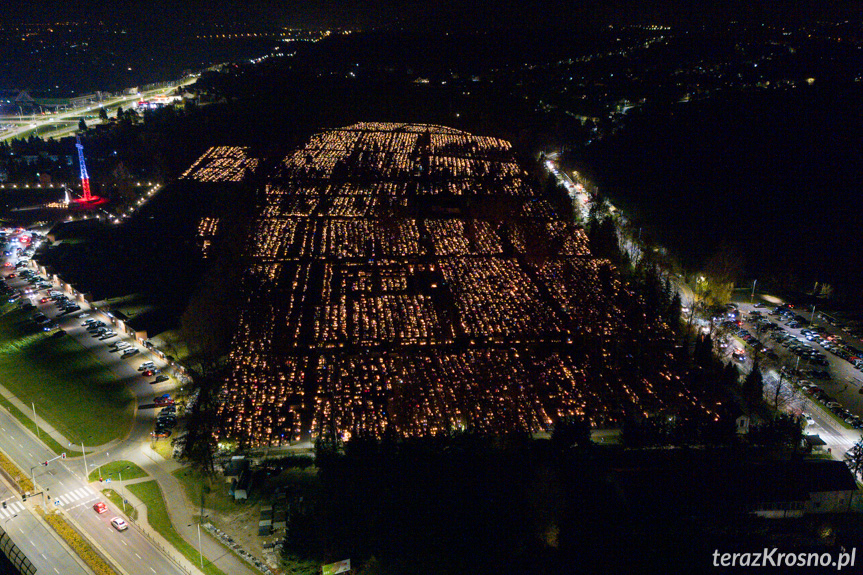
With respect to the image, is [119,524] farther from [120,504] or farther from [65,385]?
[65,385]

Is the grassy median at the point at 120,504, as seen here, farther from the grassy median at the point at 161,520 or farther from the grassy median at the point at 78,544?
the grassy median at the point at 78,544

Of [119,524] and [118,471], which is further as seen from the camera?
[118,471]

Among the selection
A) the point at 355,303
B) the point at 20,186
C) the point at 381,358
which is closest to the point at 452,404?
the point at 381,358

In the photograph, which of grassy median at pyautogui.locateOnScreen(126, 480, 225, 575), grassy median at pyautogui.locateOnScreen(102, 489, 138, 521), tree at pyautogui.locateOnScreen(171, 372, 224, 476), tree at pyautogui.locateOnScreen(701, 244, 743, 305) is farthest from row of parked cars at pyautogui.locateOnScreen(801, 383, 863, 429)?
grassy median at pyautogui.locateOnScreen(102, 489, 138, 521)

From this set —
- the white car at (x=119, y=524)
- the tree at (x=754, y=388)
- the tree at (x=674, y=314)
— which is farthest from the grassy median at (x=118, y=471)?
the tree at (x=674, y=314)

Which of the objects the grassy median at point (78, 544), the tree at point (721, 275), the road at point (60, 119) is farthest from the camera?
the road at point (60, 119)

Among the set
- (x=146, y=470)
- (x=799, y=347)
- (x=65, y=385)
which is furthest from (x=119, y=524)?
(x=799, y=347)
